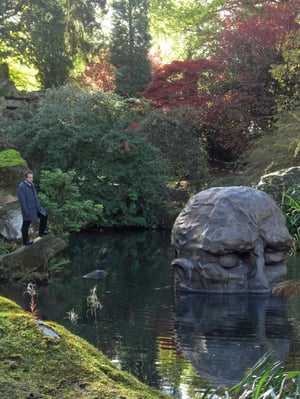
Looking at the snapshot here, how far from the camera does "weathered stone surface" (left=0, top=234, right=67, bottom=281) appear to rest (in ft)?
38.6

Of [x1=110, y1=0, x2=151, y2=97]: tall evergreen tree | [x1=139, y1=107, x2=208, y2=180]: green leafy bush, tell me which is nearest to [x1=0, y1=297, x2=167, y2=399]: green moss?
[x1=139, y1=107, x2=208, y2=180]: green leafy bush

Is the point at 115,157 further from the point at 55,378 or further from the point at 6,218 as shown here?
the point at 55,378

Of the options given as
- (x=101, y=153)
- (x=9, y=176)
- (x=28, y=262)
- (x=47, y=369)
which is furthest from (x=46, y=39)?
(x=47, y=369)

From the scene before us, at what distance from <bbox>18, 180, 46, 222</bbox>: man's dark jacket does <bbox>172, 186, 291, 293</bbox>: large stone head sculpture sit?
290 cm

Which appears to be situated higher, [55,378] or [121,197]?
[55,378]

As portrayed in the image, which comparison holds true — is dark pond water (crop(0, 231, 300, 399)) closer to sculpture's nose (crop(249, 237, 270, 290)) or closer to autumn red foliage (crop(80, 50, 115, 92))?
sculpture's nose (crop(249, 237, 270, 290))

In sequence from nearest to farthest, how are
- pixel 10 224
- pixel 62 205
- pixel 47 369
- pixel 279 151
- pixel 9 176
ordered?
pixel 47 369 < pixel 10 224 < pixel 62 205 < pixel 9 176 < pixel 279 151

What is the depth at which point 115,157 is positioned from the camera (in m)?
21.0

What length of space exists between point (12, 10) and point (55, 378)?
30200 millimetres

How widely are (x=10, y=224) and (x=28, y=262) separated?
64.4 inches

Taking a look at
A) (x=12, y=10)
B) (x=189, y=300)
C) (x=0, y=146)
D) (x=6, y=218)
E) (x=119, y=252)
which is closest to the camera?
(x=189, y=300)

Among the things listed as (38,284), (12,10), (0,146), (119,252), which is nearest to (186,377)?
(38,284)

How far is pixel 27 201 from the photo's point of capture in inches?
475

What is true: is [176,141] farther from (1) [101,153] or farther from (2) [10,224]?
(2) [10,224]
